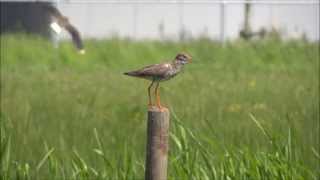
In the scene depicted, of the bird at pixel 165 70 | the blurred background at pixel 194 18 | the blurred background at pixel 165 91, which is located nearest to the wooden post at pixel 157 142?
the bird at pixel 165 70

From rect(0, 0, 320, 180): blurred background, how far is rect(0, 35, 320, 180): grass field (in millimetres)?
10

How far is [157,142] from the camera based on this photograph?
7.82 feet

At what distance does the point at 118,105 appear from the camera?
6664mm

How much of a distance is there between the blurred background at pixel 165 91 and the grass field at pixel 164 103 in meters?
0.01

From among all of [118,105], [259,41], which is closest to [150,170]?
[118,105]

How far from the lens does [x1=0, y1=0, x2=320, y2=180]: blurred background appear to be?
9.87ft

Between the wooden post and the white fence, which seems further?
the white fence

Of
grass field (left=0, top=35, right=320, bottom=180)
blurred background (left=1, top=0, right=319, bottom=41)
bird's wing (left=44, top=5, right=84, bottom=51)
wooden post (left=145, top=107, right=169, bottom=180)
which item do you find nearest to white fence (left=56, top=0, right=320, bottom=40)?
blurred background (left=1, top=0, right=319, bottom=41)

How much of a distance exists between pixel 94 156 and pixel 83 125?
1.23 metres

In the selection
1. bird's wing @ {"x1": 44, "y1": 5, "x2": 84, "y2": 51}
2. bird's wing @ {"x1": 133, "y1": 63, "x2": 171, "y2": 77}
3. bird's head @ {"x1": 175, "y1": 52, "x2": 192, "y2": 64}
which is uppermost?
bird's wing @ {"x1": 44, "y1": 5, "x2": 84, "y2": 51}

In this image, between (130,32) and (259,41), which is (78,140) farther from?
(130,32)

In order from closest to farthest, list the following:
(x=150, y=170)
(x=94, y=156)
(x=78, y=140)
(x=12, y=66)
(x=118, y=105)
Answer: (x=150, y=170), (x=94, y=156), (x=78, y=140), (x=118, y=105), (x=12, y=66)

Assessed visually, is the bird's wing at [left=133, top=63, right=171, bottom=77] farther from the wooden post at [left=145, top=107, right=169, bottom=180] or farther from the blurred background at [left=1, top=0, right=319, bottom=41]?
the blurred background at [left=1, top=0, right=319, bottom=41]

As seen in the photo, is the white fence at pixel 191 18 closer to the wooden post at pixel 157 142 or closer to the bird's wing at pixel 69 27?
A: the bird's wing at pixel 69 27
